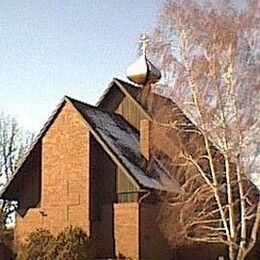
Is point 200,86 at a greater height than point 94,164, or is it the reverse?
point 200,86

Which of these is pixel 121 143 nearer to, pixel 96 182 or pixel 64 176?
pixel 96 182

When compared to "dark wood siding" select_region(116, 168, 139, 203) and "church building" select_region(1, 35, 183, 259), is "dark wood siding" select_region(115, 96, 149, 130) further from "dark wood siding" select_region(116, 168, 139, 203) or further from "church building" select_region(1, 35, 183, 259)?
"dark wood siding" select_region(116, 168, 139, 203)

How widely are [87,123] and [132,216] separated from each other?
4.01 m

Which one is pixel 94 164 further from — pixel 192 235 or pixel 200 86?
pixel 200 86

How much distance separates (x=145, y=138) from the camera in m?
28.7

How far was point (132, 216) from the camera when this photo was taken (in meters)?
27.0

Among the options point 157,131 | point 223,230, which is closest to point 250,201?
point 223,230

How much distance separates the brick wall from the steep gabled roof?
37 cm

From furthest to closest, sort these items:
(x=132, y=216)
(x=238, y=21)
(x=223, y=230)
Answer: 1. (x=132, y=216)
2. (x=223, y=230)
3. (x=238, y=21)

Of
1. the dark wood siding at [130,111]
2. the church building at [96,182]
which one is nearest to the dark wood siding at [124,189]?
the church building at [96,182]

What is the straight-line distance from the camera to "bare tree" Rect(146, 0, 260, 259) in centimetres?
2298

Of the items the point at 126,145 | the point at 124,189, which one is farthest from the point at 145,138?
the point at 124,189

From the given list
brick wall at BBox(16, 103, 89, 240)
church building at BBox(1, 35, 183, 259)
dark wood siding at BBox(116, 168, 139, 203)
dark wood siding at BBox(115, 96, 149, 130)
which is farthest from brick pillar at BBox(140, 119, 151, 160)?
brick wall at BBox(16, 103, 89, 240)

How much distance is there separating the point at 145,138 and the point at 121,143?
3.24ft
